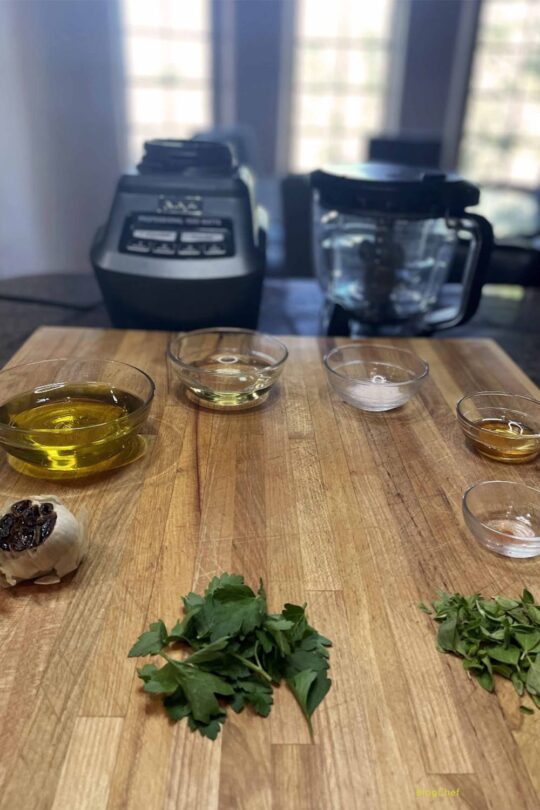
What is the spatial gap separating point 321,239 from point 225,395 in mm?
506

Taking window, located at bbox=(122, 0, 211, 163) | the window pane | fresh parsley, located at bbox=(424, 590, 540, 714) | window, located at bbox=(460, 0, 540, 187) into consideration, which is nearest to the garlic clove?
fresh parsley, located at bbox=(424, 590, 540, 714)

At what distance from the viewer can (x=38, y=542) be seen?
0.48m

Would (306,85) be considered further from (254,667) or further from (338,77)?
(254,667)

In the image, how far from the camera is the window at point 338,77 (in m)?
3.55

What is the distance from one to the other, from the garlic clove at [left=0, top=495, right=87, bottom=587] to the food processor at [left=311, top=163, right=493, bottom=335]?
0.61 m

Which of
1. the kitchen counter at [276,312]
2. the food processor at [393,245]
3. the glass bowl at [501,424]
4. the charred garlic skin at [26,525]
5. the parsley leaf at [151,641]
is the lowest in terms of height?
the kitchen counter at [276,312]

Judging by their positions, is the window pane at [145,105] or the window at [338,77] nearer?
the window pane at [145,105]

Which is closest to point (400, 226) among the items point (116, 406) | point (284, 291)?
point (284, 291)

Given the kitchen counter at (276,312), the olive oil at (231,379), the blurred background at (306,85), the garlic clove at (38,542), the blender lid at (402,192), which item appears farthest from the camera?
the blurred background at (306,85)

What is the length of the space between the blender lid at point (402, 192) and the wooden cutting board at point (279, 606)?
0.30 m

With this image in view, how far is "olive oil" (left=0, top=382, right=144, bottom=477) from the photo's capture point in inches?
23.8

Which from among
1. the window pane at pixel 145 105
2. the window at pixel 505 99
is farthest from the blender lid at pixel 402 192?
the window at pixel 505 99

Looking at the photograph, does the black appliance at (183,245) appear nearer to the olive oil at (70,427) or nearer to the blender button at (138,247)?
the blender button at (138,247)

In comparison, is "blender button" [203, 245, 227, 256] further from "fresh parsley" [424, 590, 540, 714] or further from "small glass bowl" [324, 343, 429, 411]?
"fresh parsley" [424, 590, 540, 714]
